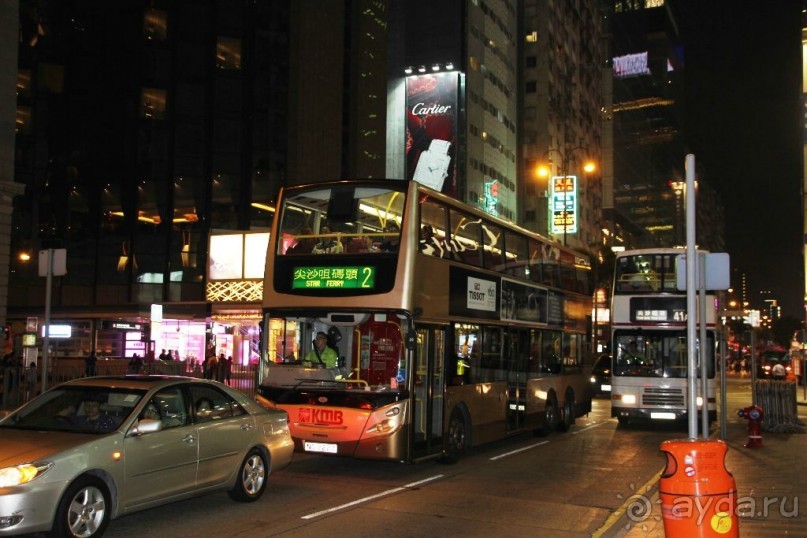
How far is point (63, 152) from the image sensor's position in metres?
49.3

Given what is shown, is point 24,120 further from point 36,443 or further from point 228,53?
point 36,443

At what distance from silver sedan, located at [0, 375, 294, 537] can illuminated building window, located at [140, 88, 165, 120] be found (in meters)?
43.4

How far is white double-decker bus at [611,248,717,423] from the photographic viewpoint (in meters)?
19.4

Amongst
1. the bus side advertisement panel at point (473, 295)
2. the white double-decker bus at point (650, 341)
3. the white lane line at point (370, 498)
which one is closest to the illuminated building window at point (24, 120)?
the white double-decker bus at point (650, 341)

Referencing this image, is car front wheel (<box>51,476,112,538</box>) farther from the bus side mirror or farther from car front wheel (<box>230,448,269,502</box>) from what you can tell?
the bus side mirror

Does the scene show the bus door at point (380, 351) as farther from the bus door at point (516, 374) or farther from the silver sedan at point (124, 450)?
the bus door at point (516, 374)

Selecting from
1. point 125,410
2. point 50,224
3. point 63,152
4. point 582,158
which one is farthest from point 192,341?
point 582,158

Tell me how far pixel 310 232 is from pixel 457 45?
73.4 meters

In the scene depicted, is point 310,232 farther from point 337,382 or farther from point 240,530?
point 240,530

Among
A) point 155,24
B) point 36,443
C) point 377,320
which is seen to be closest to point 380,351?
point 377,320

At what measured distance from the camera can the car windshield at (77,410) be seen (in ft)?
27.1

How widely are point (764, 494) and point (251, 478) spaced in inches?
270

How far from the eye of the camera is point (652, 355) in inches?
782

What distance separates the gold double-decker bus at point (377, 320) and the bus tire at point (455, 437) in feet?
0.07
